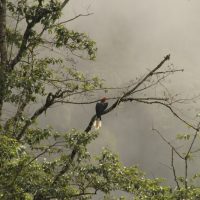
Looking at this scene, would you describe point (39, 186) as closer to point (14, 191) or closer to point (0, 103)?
point (14, 191)

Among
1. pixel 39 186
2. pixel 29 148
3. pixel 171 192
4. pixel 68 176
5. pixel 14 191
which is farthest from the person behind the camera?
pixel 29 148

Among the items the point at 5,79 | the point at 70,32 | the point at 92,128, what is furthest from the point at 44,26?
the point at 92,128

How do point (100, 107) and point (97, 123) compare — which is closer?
point (100, 107)

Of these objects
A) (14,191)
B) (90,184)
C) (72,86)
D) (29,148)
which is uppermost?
(72,86)

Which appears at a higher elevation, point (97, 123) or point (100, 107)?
point (100, 107)

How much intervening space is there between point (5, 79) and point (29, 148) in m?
4.48

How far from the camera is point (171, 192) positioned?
16719 millimetres

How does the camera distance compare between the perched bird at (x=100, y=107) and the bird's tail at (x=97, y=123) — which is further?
the bird's tail at (x=97, y=123)

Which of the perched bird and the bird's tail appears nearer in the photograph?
the perched bird

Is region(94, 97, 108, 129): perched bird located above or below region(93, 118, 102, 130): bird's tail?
above

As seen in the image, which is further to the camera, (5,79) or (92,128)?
(92,128)

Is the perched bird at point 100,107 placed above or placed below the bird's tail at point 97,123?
above

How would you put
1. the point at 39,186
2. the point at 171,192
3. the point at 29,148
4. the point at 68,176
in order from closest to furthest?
the point at 39,186 → the point at 68,176 → the point at 171,192 → the point at 29,148

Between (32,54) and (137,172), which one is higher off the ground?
(32,54)
